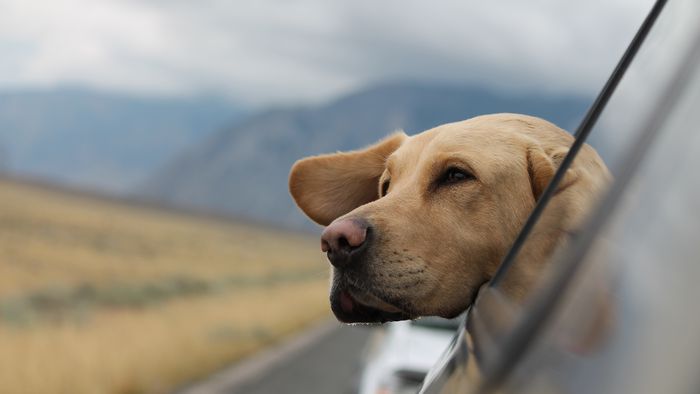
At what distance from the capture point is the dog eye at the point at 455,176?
2068mm

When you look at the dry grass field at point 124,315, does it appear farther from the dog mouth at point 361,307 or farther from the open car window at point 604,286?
the open car window at point 604,286

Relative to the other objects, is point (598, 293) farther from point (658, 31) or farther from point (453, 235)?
point (453, 235)

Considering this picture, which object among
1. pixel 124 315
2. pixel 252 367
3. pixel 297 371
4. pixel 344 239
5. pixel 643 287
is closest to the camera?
pixel 643 287

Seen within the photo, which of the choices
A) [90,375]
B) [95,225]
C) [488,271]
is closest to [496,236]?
[488,271]

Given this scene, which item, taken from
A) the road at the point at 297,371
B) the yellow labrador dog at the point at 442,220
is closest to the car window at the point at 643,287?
the yellow labrador dog at the point at 442,220

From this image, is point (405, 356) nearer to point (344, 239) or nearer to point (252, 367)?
point (344, 239)

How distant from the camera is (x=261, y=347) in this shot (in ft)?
58.0

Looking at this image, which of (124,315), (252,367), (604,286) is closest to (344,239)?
(604,286)

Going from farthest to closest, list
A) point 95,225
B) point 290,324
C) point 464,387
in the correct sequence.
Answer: point 95,225 → point 290,324 → point 464,387

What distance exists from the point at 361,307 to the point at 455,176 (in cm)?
34

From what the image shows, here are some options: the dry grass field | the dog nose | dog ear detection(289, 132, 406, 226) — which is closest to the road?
the dry grass field

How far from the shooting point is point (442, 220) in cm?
200

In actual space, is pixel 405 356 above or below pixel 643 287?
below

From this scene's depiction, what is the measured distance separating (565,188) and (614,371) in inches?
32.6
